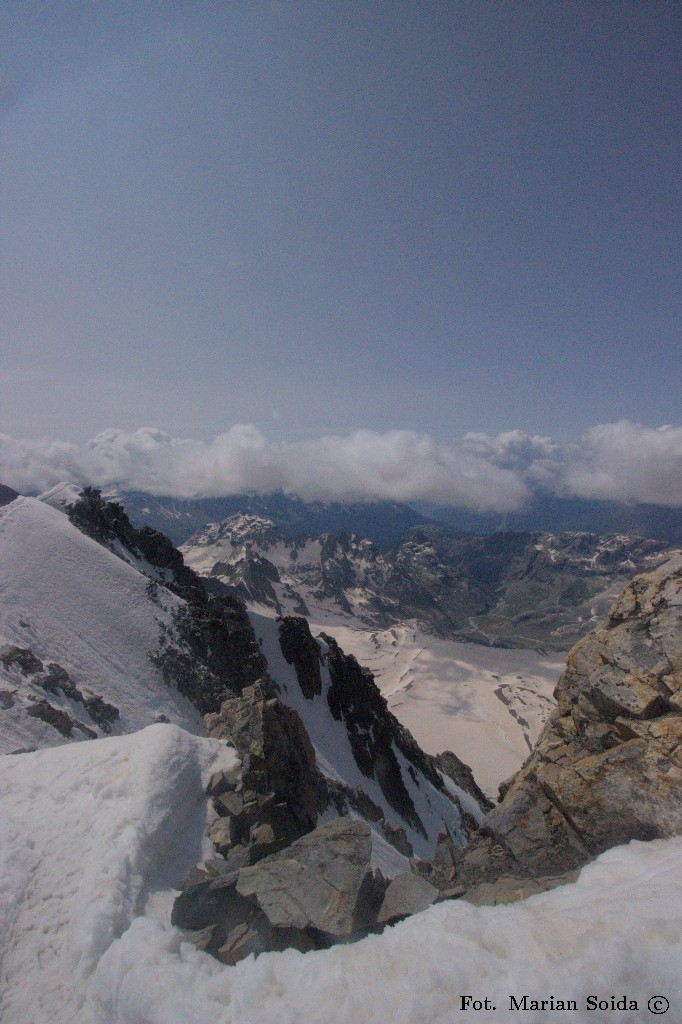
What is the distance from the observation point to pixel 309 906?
32.8 ft

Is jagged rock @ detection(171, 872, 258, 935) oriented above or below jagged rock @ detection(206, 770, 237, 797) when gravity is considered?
above

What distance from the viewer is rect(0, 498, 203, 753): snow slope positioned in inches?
1118

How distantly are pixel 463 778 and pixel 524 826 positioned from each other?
79537 mm

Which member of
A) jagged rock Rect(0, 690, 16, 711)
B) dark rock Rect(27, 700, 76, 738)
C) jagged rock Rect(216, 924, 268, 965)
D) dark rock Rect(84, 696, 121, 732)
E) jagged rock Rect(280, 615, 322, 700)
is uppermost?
jagged rock Rect(216, 924, 268, 965)

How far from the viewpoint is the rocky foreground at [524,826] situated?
387 inches

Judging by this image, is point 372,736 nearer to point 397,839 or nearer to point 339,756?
point 339,756

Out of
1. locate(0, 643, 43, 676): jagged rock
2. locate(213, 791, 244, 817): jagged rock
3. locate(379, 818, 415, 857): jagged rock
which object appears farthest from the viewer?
locate(379, 818, 415, 857): jagged rock

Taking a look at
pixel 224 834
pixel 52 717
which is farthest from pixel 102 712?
pixel 224 834

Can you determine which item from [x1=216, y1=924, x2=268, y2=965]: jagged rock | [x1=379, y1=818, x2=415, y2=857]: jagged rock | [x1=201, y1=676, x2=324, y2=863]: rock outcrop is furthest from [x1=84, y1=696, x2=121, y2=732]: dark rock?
[x1=216, y1=924, x2=268, y2=965]: jagged rock

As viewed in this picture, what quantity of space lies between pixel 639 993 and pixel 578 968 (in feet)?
2.52

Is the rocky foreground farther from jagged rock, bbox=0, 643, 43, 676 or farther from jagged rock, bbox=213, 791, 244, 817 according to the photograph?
jagged rock, bbox=0, 643, 43, 676

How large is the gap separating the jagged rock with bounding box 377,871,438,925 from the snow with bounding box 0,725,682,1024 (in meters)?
1.81

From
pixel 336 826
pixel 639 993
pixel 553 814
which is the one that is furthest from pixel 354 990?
pixel 553 814

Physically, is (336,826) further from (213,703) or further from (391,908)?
(213,703)
